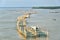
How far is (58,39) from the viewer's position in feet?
62.3

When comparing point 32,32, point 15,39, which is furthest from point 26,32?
point 15,39

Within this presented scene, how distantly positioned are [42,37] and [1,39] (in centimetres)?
500

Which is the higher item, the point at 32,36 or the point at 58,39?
the point at 32,36

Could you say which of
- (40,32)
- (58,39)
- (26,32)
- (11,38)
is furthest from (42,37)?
(11,38)

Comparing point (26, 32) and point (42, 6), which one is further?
point (42, 6)

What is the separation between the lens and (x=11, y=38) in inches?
788

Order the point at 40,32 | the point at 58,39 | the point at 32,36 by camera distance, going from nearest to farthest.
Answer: the point at 32,36
the point at 40,32
the point at 58,39

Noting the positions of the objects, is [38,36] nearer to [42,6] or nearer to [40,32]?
[40,32]

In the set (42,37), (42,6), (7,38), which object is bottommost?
(42,6)

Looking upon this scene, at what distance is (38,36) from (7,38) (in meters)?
5.80

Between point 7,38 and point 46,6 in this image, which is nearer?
point 7,38

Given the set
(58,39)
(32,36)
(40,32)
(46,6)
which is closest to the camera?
(32,36)

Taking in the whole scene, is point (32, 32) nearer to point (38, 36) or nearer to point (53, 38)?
point (38, 36)

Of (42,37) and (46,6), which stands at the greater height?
(42,37)
